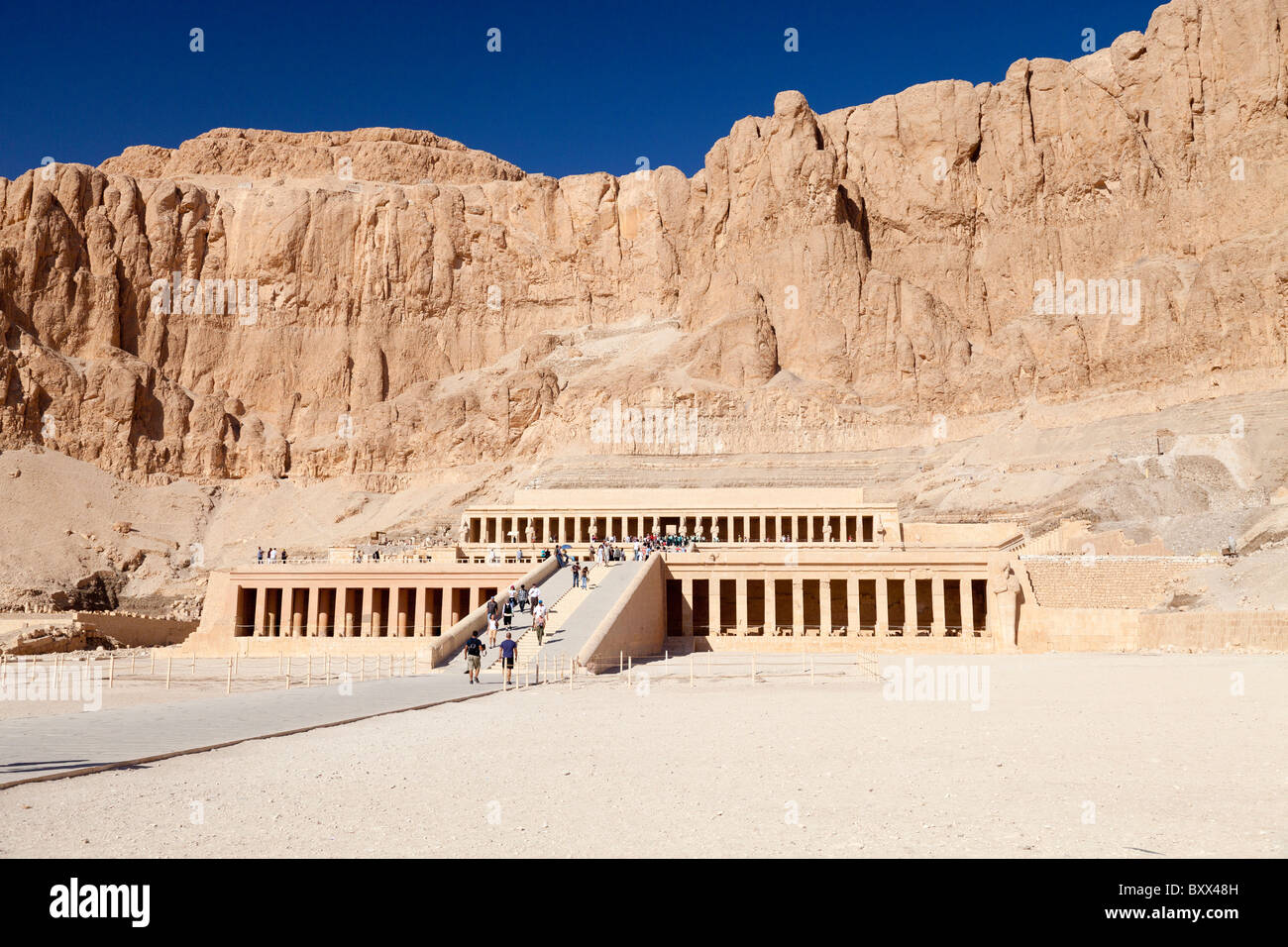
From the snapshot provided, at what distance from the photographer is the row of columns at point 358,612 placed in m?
43.2

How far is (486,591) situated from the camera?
43.9 meters

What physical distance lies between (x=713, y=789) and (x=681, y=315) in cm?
10953

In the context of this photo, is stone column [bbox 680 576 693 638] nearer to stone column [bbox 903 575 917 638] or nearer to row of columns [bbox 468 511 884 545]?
stone column [bbox 903 575 917 638]

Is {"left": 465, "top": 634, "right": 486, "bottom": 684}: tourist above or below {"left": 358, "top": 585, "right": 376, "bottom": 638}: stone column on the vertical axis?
above

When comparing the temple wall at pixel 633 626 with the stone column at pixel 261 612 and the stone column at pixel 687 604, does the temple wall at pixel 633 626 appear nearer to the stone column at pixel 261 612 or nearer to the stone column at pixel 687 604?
the stone column at pixel 687 604

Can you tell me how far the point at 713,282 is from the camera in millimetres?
114750

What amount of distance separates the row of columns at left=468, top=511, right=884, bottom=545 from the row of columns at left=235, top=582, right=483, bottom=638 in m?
18.9

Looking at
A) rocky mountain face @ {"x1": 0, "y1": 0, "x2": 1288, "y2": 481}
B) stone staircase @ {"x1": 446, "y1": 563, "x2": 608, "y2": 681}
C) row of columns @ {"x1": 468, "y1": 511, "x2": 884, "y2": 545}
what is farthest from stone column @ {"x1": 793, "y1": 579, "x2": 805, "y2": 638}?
rocky mountain face @ {"x1": 0, "y1": 0, "x2": 1288, "y2": 481}

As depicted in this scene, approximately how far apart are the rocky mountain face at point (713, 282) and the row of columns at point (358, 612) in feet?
163

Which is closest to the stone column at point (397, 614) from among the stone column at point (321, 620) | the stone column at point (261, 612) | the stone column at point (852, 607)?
the stone column at point (321, 620)

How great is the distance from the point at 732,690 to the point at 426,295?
111714 millimetres

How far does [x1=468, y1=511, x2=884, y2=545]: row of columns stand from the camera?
66312mm
